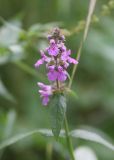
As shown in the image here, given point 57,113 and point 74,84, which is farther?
point 74,84

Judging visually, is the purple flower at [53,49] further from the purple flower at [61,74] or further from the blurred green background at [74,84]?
the blurred green background at [74,84]

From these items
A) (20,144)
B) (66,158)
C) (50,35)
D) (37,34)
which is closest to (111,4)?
(37,34)

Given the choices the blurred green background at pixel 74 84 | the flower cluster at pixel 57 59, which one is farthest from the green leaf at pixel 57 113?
the blurred green background at pixel 74 84

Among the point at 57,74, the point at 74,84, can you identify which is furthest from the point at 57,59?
the point at 74,84

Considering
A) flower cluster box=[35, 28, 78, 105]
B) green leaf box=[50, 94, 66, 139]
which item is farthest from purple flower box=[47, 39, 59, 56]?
green leaf box=[50, 94, 66, 139]

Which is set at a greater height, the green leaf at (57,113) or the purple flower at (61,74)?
the purple flower at (61,74)

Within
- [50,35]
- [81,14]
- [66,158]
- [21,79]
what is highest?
[81,14]

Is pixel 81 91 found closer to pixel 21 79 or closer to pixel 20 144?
pixel 21 79

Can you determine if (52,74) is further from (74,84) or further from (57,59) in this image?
(74,84)
